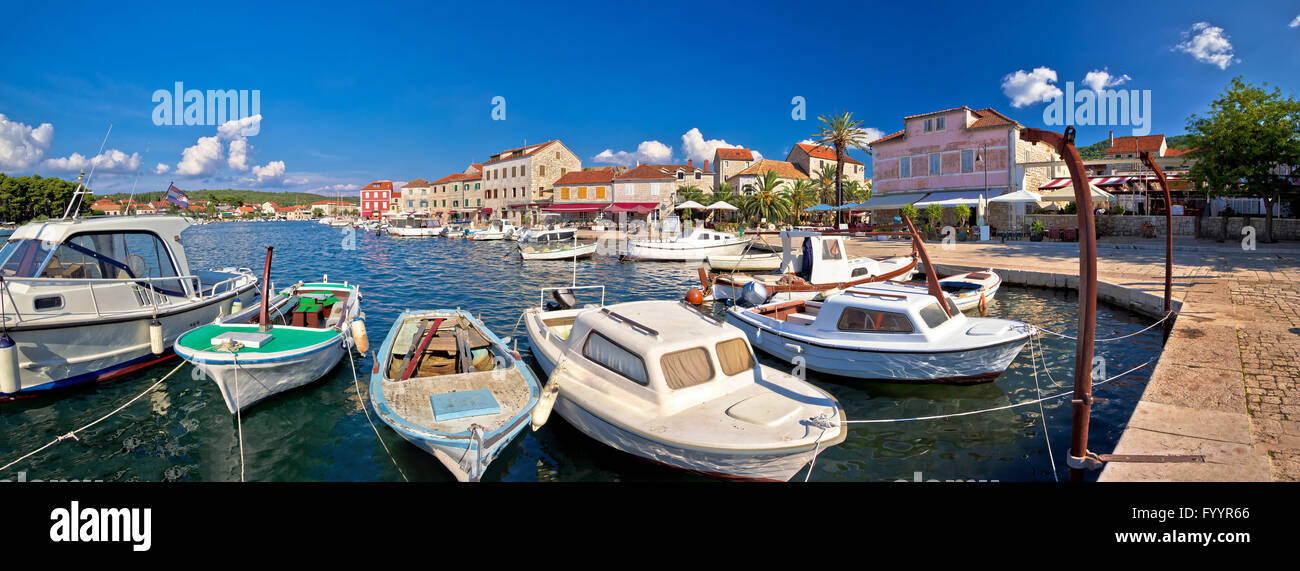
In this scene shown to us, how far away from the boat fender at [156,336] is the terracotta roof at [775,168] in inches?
2497

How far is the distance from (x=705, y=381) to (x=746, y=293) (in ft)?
33.6

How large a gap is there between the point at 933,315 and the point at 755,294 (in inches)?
264

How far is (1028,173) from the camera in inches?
1527

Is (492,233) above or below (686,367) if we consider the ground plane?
above

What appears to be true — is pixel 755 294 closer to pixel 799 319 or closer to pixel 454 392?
pixel 799 319

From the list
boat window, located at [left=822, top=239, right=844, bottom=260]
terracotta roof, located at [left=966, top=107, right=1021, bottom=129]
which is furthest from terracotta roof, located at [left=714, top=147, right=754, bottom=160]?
boat window, located at [left=822, top=239, right=844, bottom=260]

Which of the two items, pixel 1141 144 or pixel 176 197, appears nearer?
pixel 176 197

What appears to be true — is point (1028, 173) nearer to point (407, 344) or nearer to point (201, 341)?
point (407, 344)

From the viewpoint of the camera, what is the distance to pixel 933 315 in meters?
11.0

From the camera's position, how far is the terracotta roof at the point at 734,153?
74.1 meters

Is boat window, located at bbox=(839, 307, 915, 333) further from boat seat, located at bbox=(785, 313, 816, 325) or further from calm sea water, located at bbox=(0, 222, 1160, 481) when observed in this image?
boat seat, located at bbox=(785, 313, 816, 325)

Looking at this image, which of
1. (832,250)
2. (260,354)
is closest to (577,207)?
(832,250)

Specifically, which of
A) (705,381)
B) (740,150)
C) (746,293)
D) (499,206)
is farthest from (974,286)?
(499,206)

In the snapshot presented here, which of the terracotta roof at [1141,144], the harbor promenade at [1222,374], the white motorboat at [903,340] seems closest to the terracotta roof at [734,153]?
the terracotta roof at [1141,144]
